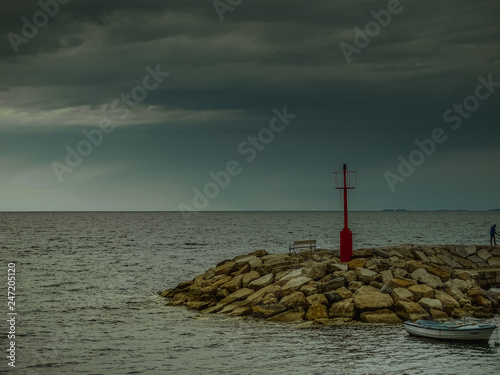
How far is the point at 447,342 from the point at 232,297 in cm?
934

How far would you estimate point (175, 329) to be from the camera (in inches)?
839

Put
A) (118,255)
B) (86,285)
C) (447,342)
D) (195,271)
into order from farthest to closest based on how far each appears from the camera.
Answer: (118,255)
(195,271)
(86,285)
(447,342)

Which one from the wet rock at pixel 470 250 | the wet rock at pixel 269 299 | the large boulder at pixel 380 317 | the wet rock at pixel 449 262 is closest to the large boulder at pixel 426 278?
the large boulder at pixel 380 317

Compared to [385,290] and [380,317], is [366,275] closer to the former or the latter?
[385,290]

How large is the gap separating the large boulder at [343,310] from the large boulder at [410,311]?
5.47ft

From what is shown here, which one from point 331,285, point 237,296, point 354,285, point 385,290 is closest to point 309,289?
point 331,285

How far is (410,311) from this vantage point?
21031 millimetres

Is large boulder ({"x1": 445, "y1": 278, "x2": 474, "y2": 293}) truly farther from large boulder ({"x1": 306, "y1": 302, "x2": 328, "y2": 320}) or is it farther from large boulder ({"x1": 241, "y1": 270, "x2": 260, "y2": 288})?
large boulder ({"x1": 241, "y1": 270, "x2": 260, "y2": 288})

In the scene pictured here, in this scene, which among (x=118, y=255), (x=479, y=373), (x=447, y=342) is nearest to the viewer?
(x=479, y=373)

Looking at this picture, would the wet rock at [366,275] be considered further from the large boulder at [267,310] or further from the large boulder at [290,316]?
the large boulder at [267,310]

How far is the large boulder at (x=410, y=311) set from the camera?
2088cm

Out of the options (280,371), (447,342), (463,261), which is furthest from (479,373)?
(463,261)

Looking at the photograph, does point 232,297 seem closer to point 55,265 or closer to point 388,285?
point 388,285

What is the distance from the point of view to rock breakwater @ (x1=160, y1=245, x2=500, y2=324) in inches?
838
